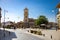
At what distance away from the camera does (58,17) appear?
6438cm

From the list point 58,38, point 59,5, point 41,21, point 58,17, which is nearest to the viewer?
point 58,38

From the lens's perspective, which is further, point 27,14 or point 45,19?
point 27,14

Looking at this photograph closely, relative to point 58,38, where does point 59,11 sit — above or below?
above

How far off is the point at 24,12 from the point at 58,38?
389ft

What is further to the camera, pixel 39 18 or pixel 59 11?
pixel 39 18

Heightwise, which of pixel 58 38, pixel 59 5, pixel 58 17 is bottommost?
pixel 58 38

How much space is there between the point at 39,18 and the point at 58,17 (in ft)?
176

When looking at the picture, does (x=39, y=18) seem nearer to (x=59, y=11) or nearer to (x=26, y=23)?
(x=26, y=23)

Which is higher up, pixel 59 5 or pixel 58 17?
pixel 59 5

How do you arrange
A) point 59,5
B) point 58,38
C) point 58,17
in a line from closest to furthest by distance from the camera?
point 58,38, point 59,5, point 58,17

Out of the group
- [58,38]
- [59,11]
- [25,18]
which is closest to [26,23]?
[25,18]

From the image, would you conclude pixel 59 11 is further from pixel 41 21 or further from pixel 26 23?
pixel 26 23

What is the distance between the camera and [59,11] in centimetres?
6525

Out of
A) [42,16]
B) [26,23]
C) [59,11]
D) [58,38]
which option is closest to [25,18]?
[26,23]
